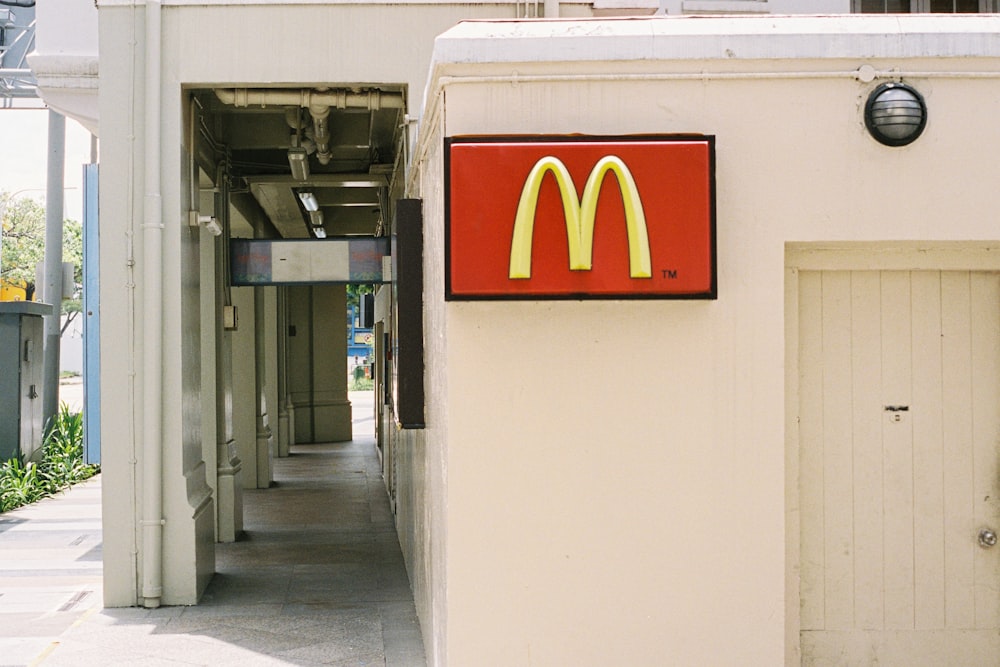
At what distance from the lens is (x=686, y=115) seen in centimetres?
529

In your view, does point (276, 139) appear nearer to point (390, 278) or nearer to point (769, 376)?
point (390, 278)

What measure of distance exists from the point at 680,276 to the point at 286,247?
19.4 feet

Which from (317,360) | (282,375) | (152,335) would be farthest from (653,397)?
(317,360)

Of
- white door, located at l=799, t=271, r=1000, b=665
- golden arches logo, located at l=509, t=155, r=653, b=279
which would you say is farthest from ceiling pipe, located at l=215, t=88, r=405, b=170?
white door, located at l=799, t=271, r=1000, b=665

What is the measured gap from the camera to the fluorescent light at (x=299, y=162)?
1077 cm

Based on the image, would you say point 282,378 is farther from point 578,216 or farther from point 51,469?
point 578,216

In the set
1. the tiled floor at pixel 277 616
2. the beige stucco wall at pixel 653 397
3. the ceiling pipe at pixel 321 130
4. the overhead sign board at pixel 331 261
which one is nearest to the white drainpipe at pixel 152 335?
the tiled floor at pixel 277 616

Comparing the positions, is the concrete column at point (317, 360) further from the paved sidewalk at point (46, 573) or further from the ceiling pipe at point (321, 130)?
the ceiling pipe at point (321, 130)

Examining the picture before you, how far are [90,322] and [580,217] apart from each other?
1250 cm

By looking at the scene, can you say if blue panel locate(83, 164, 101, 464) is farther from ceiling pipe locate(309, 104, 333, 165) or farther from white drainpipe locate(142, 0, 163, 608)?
white drainpipe locate(142, 0, 163, 608)

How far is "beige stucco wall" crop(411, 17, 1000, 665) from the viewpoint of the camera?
5164mm

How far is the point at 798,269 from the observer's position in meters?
5.53

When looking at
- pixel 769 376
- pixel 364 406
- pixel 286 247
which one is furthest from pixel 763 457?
pixel 364 406

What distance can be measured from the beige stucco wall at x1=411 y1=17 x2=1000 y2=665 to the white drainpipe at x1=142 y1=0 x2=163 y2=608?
3.90 metres
